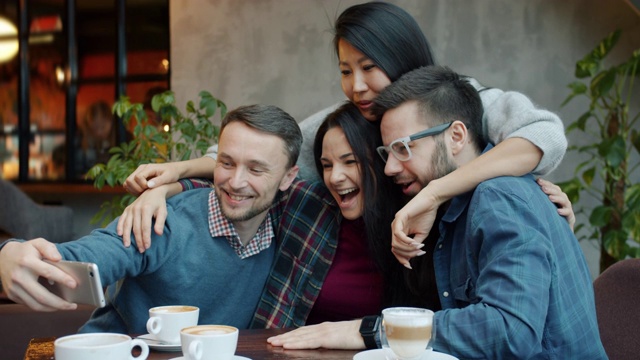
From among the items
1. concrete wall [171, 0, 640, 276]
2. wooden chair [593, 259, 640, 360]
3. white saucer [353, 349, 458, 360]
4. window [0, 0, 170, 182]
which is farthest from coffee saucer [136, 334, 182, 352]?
window [0, 0, 170, 182]

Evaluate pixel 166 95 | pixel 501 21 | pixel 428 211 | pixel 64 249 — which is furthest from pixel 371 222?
pixel 501 21

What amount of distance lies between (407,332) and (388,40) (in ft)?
3.49

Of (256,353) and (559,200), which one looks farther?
(559,200)

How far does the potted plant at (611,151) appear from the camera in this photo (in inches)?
139

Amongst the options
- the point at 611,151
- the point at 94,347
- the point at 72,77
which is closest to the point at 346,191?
the point at 94,347

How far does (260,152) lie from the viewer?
208cm

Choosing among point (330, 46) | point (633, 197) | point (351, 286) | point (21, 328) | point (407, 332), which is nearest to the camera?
point (407, 332)

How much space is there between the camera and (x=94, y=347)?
122 centimetres

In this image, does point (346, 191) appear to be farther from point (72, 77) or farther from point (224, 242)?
point (72, 77)

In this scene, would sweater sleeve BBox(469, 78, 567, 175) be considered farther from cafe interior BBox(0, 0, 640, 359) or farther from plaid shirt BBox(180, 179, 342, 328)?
cafe interior BBox(0, 0, 640, 359)

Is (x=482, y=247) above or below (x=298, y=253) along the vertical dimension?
above

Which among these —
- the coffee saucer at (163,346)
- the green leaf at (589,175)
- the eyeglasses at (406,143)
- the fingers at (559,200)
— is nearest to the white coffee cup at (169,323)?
the coffee saucer at (163,346)

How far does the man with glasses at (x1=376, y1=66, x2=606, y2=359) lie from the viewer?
1.49 metres

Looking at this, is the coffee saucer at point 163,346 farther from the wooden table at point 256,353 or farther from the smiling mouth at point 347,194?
the smiling mouth at point 347,194
